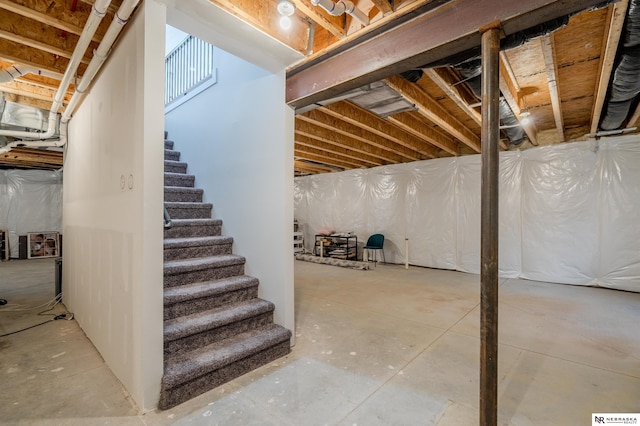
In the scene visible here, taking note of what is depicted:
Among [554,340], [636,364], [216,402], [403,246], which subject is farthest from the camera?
[403,246]

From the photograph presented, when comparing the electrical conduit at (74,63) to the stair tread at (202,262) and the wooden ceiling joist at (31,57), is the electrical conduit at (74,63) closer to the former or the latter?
the wooden ceiling joist at (31,57)

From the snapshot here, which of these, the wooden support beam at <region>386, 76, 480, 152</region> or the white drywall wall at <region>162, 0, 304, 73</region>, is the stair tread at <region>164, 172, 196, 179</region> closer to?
the white drywall wall at <region>162, 0, 304, 73</region>

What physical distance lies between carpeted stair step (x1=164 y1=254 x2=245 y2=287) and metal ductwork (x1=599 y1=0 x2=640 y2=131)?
3.16 m

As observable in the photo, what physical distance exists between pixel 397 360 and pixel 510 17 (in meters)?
2.24

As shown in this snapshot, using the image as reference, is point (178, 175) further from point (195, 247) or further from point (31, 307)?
point (31, 307)

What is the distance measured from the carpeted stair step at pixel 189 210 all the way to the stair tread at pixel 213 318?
3.85ft

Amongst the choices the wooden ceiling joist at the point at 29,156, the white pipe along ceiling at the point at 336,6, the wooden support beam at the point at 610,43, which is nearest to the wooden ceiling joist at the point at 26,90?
the wooden ceiling joist at the point at 29,156

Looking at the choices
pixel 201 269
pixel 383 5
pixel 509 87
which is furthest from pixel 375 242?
pixel 383 5

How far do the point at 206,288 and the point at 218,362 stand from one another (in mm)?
594

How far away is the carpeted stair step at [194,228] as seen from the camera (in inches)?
106

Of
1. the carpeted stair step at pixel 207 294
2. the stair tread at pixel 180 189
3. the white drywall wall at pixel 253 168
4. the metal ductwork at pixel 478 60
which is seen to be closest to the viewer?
the metal ductwork at pixel 478 60

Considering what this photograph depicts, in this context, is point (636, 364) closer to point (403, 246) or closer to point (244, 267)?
point (244, 267)

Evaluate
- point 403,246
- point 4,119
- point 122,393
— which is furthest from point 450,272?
point 4,119

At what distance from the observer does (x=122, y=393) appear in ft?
5.90
